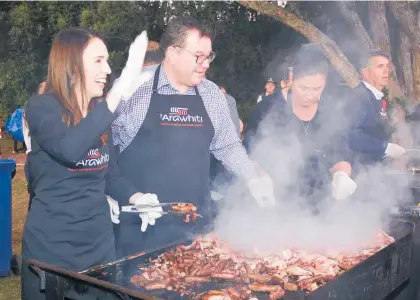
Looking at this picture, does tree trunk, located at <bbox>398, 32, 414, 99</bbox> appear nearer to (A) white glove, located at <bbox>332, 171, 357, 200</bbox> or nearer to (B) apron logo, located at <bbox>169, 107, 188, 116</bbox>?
(A) white glove, located at <bbox>332, 171, 357, 200</bbox>

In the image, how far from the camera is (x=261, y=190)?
3199mm

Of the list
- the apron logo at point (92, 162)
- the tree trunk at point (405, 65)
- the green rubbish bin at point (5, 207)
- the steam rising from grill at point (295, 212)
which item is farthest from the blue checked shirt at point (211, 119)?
the tree trunk at point (405, 65)

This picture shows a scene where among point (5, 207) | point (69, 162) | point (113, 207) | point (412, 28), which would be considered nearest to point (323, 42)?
point (412, 28)

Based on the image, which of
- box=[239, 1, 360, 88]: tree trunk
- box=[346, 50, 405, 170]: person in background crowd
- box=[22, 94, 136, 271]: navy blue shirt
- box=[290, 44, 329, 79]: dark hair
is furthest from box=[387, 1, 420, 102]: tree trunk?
box=[22, 94, 136, 271]: navy blue shirt

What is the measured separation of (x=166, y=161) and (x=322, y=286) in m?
1.34

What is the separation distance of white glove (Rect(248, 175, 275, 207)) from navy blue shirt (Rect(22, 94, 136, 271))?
1009 millimetres

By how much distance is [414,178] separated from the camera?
5.00 m

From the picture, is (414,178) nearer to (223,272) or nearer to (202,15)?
(223,272)

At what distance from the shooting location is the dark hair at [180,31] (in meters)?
3.06

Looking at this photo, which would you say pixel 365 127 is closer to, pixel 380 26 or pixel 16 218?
pixel 16 218

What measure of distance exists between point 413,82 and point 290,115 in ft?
25.8

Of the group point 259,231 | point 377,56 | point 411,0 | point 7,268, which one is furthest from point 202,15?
point 259,231

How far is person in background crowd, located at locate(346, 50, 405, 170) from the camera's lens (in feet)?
16.0

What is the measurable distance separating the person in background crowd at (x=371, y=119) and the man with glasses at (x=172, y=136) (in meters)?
1.95
